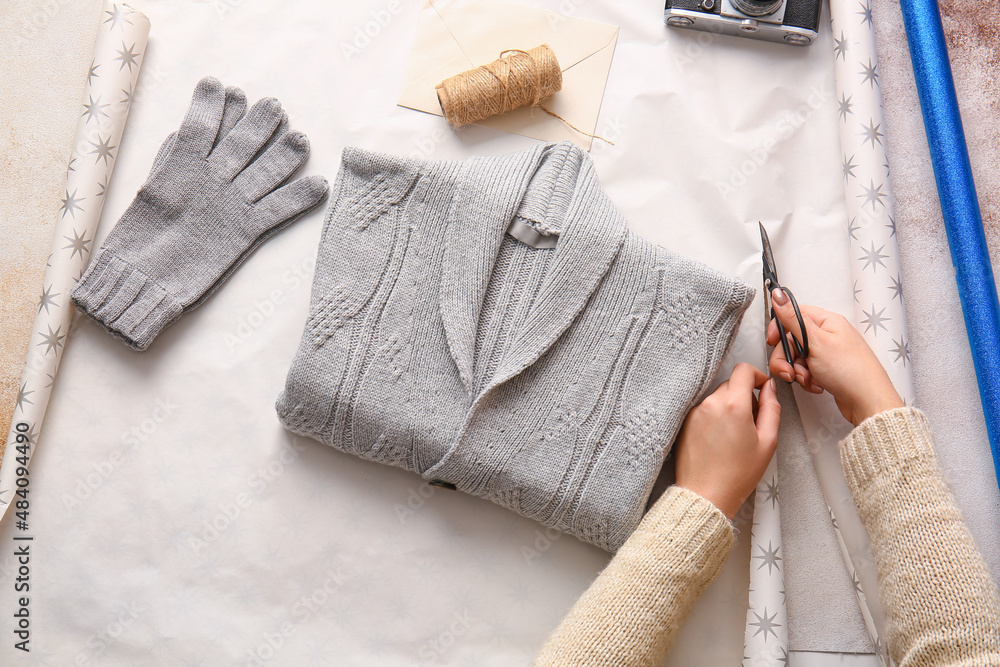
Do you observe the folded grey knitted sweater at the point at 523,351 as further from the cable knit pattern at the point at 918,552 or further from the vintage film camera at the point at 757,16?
the vintage film camera at the point at 757,16

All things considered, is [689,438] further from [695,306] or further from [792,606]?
[792,606]

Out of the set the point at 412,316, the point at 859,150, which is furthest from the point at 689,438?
the point at 859,150

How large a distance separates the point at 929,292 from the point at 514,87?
808mm

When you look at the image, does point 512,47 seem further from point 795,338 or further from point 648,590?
point 648,590

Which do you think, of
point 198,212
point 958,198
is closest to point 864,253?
point 958,198

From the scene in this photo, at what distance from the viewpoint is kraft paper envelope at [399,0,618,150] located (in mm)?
1242

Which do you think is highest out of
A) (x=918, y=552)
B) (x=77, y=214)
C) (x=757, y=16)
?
(x=757, y=16)

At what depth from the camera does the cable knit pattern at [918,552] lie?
0.90m

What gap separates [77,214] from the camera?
46.3 inches

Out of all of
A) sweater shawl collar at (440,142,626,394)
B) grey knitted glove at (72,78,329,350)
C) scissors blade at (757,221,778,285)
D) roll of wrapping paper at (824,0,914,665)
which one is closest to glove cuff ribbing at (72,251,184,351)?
grey knitted glove at (72,78,329,350)

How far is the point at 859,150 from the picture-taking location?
1.19 meters

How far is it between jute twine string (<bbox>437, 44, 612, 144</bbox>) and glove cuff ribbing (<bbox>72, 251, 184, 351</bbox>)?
0.59m

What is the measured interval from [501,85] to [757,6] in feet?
1.55

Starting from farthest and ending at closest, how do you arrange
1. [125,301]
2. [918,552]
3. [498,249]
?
[125,301], [498,249], [918,552]
